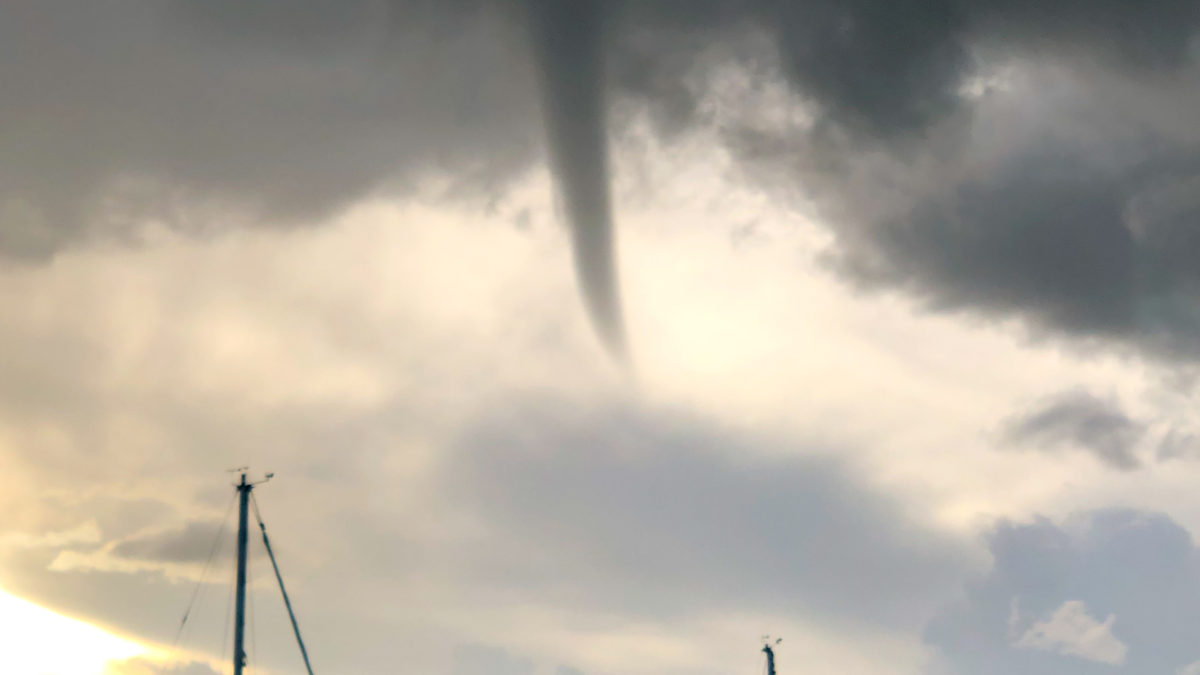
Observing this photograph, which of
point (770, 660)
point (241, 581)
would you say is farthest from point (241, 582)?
point (770, 660)

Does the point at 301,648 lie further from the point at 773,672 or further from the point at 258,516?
the point at 773,672

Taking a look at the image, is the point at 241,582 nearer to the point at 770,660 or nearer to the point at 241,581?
the point at 241,581

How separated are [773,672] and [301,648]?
217 feet

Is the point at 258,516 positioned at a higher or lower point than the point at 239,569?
higher

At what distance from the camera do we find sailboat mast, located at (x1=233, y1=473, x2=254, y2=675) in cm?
9894

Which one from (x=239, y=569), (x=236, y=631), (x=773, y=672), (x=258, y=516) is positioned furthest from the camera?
(x=773, y=672)

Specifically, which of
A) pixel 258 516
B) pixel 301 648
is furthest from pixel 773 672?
pixel 258 516

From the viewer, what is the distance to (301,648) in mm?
127125

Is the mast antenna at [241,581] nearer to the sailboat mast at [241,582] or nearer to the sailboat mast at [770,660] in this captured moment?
the sailboat mast at [241,582]

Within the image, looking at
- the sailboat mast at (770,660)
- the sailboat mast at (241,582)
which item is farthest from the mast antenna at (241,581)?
the sailboat mast at (770,660)

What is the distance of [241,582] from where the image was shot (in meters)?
107

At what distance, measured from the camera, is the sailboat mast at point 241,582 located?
325 ft

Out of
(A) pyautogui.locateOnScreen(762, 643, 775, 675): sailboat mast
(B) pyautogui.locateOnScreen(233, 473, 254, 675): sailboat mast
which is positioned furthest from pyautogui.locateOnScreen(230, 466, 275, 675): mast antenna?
(A) pyautogui.locateOnScreen(762, 643, 775, 675): sailboat mast

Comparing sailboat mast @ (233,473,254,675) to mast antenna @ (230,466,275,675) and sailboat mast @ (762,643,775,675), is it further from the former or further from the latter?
sailboat mast @ (762,643,775,675)
